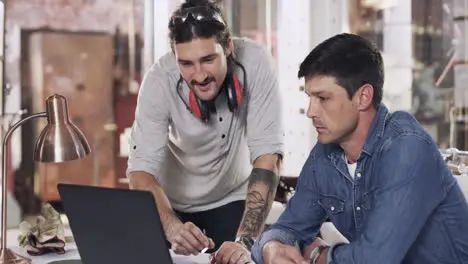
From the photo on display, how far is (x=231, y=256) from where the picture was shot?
168 centimetres

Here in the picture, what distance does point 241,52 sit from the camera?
7.50 ft

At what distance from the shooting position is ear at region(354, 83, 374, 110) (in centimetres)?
162

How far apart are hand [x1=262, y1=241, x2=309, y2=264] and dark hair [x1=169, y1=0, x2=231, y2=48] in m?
0.66

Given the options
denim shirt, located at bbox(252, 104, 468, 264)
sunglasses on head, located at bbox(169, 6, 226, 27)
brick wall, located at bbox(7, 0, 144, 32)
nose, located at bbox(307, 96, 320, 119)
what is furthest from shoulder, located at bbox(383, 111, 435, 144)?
brick wall, located at bbox(7, 0, 144, 32)

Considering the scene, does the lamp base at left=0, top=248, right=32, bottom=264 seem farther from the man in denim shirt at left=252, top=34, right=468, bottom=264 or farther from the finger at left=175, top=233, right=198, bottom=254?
the man in denim shirt at left=252, top=34, right=468, bottom=264

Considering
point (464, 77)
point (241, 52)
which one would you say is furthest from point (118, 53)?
point (241, 52)

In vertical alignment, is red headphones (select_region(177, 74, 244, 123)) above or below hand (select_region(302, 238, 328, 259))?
above

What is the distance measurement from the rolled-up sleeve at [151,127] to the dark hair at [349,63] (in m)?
0.70

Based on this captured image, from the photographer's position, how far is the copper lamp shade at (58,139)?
1778mm

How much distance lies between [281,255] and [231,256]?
0.12 meters

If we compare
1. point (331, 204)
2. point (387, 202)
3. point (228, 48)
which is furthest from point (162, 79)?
point (387, 202)

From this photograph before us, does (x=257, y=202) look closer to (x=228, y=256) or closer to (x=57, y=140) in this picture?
(x=228, y=256)

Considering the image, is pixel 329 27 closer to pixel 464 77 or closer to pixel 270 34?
pixel 270 34

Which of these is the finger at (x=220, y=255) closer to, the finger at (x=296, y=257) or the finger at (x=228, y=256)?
the finger at (x=228, y=256)
